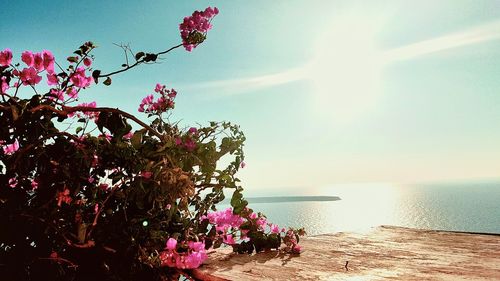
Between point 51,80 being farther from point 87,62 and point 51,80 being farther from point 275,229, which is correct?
point 275,229

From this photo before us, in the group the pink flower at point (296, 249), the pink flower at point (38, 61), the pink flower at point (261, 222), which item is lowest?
the pink flower at point (296, 249)

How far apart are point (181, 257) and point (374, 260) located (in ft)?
5.16

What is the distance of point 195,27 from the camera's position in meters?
4.03

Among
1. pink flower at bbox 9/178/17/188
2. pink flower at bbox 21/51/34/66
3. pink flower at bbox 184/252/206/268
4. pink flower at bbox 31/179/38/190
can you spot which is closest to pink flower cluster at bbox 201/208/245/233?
pink flower at bbox 184/252/206/268

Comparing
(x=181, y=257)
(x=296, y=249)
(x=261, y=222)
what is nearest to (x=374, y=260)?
(x=296, y=249)

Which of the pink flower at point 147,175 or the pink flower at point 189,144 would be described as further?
the pink flower at point 189,144

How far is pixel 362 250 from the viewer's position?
3.37 meters

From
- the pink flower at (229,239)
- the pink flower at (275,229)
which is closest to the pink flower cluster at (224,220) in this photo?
the pink flower at (229,239)

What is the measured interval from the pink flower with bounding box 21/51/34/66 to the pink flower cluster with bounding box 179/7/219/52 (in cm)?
149

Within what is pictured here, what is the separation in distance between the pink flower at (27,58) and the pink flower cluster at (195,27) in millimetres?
1495

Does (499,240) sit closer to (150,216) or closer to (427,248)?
(427,248)

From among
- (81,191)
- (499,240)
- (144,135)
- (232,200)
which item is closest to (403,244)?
(499,240)

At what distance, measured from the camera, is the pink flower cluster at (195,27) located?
3973 millimetres

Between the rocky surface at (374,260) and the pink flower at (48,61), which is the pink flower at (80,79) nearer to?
the pink flower at (48,61)
